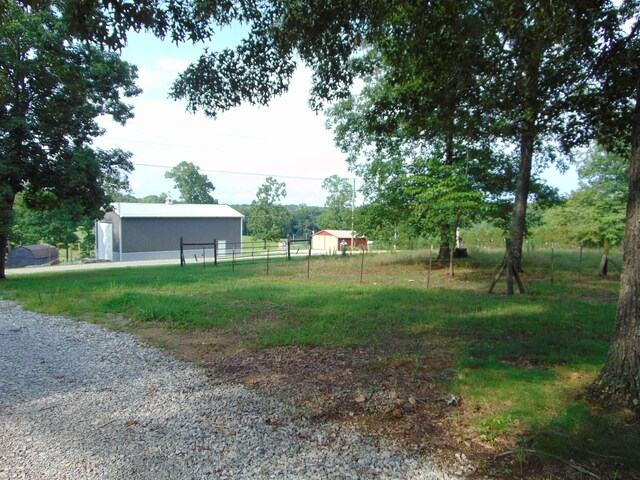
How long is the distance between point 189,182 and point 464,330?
198 ft

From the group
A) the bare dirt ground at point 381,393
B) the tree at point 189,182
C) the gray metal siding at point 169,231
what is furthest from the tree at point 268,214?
the bare dirt ground at point 381,393

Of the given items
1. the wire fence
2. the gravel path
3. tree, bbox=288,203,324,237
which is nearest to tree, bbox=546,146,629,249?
the wire fence

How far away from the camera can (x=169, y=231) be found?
35.5 meters

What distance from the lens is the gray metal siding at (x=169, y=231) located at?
3353 cm

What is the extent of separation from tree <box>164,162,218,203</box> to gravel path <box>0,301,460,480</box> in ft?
196

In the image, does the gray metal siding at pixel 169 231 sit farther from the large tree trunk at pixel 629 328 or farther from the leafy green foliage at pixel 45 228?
the large tree trunk at pixel 629 328

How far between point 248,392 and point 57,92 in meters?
14.8

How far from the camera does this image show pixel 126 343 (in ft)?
21.0

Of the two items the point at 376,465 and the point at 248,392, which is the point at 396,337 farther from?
the point at 376,465

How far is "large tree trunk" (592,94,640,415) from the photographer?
144 inches

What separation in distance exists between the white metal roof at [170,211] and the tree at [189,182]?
2469cm

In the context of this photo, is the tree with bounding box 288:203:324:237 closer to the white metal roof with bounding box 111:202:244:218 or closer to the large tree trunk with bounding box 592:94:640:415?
the white metal roof with bounding box 111:202:244:218

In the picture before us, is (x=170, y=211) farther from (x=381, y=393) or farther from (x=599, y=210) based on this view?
(x=381, y=393)

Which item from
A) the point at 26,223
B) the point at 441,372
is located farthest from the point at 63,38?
the point at 26,223
